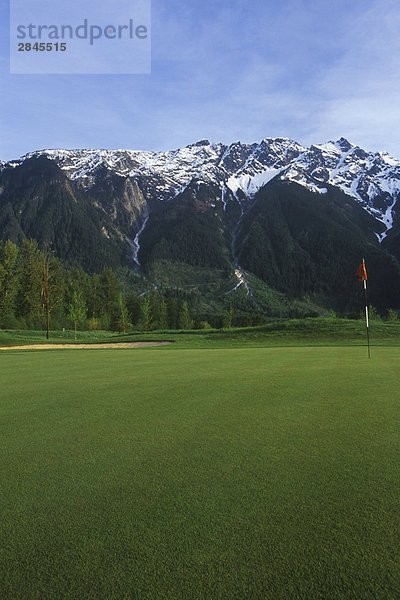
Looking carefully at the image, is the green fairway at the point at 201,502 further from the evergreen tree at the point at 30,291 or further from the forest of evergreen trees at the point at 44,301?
the evergreen tree at the point at 30,291

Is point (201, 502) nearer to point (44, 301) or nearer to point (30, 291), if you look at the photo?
point (44, 301)

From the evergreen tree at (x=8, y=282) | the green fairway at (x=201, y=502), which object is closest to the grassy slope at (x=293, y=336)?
the green fairway at (x=201, y=502)

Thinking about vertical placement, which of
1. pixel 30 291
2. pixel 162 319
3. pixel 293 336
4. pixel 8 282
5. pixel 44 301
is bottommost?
pixel 293 336

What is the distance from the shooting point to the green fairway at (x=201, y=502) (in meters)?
3.34

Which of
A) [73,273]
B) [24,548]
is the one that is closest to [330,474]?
[24,548]

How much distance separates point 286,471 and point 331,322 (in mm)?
42472

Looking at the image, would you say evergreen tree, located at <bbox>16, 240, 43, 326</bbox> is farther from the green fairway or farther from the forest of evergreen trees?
the green fairway

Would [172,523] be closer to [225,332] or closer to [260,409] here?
[260,409]

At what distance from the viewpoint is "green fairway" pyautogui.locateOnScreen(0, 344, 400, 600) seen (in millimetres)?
3344

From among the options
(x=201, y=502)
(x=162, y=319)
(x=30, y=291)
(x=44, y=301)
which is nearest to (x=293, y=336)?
(x=201, y=502)

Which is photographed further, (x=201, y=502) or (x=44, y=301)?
(x=44, y=301)

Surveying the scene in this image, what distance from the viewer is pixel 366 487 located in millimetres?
4859

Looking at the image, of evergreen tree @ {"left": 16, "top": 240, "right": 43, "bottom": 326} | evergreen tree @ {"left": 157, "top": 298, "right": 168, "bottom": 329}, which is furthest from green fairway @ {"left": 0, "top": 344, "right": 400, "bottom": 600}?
evergreen tree @ {"left": 157, "top": 298, "right": 168, "bottom": 329}

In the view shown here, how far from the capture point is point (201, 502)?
455 cm
